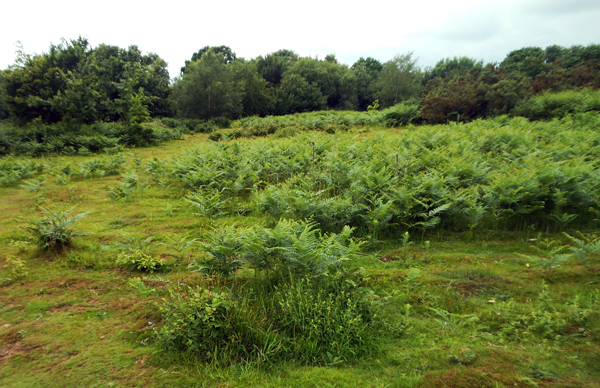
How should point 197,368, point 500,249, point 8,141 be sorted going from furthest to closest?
point 8,141 → point 500,249 → point 197,368

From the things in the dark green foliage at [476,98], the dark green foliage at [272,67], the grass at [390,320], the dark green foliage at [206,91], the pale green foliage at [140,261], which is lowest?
the grass at [390,320]

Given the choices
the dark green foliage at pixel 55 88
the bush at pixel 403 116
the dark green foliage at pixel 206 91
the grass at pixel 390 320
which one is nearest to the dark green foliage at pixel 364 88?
the dark green foliage at pixel 206 91

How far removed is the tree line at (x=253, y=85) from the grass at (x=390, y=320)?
1527cm

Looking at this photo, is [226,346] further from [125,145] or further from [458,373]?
[125,145]

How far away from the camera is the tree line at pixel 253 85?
17656 mm

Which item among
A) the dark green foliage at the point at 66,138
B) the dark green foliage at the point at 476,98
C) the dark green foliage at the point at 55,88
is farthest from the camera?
the dark green foliage at the point at 55,88

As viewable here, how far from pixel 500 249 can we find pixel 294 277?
11.9 feet

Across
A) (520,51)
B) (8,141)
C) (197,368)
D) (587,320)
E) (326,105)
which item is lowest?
(197,368)

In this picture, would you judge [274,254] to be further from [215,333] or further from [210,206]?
[210,206]

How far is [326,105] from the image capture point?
4956 cm

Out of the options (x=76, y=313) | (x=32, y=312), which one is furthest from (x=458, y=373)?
(x=32, y=312)

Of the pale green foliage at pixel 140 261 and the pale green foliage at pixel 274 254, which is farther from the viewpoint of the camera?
the pale green foliage at pixel 140 261

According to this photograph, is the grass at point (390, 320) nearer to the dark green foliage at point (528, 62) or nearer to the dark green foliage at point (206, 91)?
the dark green foliage at point (528, 62)

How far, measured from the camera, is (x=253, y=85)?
133ft
